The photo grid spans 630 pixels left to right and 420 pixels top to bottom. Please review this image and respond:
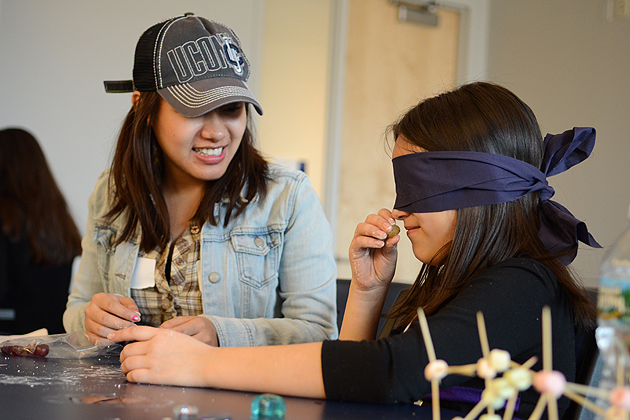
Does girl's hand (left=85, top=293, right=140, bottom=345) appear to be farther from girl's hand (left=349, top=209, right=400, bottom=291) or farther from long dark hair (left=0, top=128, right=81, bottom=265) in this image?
long dark hair (left=0, top=128, right=81, bottom=265)

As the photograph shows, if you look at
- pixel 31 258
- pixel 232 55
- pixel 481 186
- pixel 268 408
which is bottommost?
pixel 31 258

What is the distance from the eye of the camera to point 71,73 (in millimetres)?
3377

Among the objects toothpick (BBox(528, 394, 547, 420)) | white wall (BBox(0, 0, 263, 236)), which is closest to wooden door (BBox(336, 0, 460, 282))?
white wall (BBox(0, 0, 263, 236))

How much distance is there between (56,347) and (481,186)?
0.86 m

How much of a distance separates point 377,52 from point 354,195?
933 mm

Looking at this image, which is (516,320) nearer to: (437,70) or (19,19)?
(19,19)

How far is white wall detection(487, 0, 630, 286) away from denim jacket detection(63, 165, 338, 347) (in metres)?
1.87

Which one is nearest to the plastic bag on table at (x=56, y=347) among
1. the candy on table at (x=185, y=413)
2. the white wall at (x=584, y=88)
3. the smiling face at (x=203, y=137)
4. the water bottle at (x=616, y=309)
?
the smiling face at (x=203, y=137)

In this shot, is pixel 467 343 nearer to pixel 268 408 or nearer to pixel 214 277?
pixel 268 408

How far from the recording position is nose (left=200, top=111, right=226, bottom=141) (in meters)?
1.45

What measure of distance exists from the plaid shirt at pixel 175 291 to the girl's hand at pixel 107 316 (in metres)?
0.19

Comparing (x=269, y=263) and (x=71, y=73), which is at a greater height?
(x=71, y=73)

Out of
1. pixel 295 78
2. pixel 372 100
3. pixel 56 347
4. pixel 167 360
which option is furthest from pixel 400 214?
pixel 295 78

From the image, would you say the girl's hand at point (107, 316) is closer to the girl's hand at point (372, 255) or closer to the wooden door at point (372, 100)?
the girl's hand at point (372, 255)
